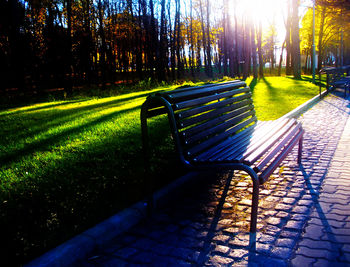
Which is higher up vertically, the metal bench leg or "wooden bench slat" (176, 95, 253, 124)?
"wooden bench slat" (176, 95, 253, 124)

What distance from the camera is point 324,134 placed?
7.06 m

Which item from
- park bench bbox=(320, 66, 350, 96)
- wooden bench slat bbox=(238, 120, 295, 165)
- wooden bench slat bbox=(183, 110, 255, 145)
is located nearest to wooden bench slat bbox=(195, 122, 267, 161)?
wooden bench slat bbox=(183, 110, 255, 145)

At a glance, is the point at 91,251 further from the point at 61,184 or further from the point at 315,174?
the point at 315,174

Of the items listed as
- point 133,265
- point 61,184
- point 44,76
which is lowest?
point 133,265

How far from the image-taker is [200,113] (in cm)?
413

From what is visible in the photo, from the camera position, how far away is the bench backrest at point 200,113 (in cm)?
340

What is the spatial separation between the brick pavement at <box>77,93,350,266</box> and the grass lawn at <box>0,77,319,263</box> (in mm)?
395

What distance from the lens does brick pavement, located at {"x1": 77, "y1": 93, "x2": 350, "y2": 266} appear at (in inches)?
105

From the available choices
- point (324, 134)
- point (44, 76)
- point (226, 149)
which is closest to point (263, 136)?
point (226, 149)

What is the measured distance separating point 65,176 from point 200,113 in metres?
1.75

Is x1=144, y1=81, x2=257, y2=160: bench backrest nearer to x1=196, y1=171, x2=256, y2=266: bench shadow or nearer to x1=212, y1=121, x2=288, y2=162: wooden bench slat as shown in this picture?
x1=212, y1=121, x2=288, y2=162: wooden bench slat

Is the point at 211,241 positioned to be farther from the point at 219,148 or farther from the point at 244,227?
the point at 219,148

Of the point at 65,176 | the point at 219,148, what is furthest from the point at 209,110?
the point at 65,176

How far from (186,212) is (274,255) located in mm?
1149
